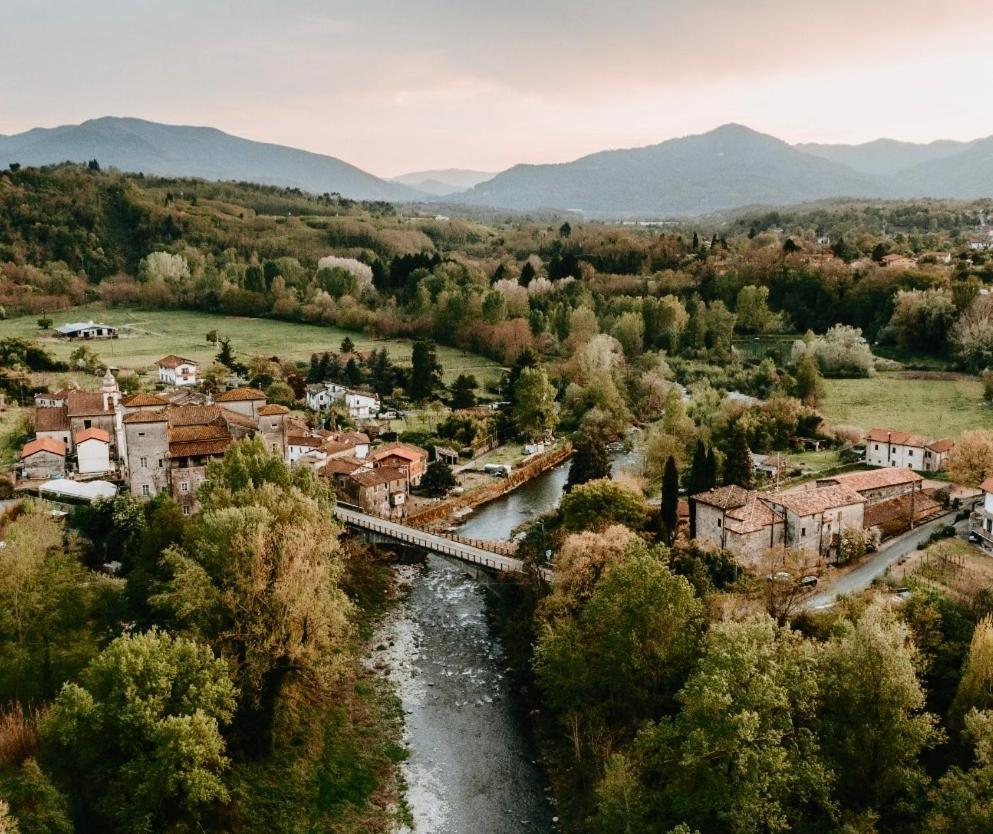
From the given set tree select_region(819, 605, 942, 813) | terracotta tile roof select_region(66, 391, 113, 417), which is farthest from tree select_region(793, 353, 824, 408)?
terracotta tile roof select_region(66, 391, 113, 417)

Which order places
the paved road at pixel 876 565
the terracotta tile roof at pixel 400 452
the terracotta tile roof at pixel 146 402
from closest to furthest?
the paved road at pixel 876 565, the terracotta tile roof at pixel 146 402, the terracotta tile roof at pixel 400 452

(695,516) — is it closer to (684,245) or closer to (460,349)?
(460,349)

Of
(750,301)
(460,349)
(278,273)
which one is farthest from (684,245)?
(278,273)

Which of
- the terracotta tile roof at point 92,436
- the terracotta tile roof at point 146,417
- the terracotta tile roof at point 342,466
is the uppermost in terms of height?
the terracotta tile roof at point 146,417

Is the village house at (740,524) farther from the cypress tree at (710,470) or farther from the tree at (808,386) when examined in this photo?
the tree at (808,386)

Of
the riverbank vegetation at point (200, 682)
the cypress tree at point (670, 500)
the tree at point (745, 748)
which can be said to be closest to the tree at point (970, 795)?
the tree at point (745, 748)

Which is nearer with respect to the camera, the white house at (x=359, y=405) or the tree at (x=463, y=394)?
the white house at (x=359, y=405)

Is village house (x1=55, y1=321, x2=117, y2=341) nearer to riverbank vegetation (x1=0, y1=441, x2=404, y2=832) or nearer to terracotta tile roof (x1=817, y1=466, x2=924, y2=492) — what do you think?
riverbank vegetation (x1=0, y1=441, x2=404, y2=832)

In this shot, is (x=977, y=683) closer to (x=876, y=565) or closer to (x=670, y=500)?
(x=876, y=565)
